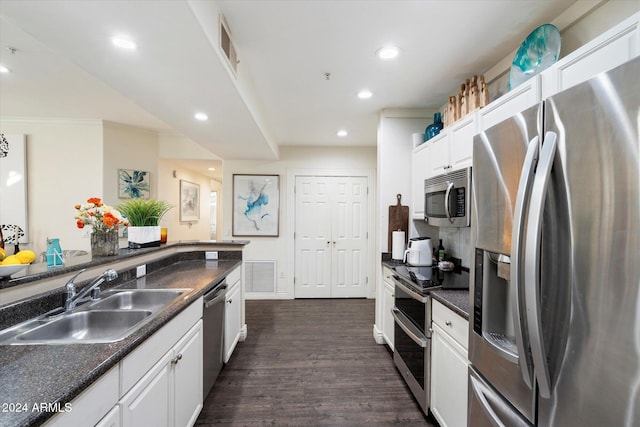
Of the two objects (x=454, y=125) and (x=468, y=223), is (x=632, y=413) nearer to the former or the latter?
(x=468, y=223)

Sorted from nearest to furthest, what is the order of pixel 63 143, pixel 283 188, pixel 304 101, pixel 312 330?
pixel 304 101 → pixel 312 330 → pixel 63 143 → pixel 283 188

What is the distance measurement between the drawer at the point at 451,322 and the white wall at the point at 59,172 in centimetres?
439

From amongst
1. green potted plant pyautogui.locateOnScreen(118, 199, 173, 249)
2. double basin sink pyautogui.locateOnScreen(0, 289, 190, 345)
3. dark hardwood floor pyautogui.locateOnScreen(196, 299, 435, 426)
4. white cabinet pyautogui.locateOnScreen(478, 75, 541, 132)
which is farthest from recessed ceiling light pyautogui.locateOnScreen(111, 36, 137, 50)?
dark hardwood floor pyautogui.locateOnScreen(196, 299, 435, 426)

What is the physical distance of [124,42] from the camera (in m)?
1.36

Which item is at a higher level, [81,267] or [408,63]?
[408,63]

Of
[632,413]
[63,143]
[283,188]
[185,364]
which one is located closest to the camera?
[632,413]

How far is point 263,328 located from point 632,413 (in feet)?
10.6

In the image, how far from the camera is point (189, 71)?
5.34ft

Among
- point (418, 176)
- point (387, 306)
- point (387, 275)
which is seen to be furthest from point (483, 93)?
point (387, 306)

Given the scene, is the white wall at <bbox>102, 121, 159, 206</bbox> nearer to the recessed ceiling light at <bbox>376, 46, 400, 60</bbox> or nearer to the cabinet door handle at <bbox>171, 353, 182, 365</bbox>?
the cabinet door handle at <bbox>171, 353, 182, 365</bbox>

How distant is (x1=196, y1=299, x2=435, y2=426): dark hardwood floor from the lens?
185 cm

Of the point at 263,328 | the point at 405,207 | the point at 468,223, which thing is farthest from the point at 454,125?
the point at 263,328

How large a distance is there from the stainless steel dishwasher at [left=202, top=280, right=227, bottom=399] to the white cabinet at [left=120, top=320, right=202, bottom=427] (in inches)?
4.5

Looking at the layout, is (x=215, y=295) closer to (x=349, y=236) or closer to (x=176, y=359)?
(x=176, y=359)
